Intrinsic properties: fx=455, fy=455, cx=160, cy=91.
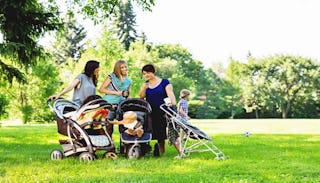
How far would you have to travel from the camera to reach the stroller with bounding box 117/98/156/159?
271 inches

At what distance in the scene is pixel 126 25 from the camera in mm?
52281

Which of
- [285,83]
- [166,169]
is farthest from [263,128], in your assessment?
[285,83]

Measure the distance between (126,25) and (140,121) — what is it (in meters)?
Result: 46.2

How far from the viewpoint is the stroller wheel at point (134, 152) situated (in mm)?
6831

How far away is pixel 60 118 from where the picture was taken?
22.4 ft

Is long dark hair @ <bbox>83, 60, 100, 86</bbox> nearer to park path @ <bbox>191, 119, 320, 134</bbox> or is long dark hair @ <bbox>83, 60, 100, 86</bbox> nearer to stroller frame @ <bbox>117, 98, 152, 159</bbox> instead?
stroller frame @ <bbox>117, 98, 152, 159</bbox>

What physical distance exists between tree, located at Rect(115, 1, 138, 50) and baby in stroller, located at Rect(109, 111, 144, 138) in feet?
147

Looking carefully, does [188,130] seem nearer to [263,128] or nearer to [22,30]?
[22,30]

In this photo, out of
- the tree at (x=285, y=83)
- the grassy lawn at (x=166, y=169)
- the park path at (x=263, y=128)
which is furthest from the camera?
the tree at (x=285, y=83)

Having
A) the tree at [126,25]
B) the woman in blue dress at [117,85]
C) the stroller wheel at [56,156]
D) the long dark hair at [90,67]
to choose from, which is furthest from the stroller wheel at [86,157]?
the tree at [126,25]

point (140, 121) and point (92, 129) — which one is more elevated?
point (140, 121)

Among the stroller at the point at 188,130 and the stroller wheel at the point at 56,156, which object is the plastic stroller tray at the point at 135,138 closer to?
the stroller at the point at 188,130

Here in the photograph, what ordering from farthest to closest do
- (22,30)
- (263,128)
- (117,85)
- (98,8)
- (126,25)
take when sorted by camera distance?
(126,25) → (263,128) → (98,8) → (22,30) → (117,85)

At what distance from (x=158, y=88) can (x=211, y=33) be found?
49625 mm
